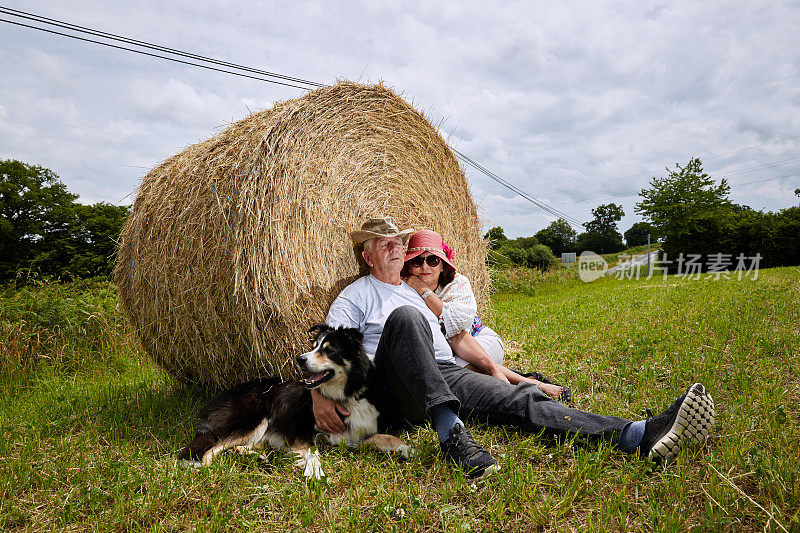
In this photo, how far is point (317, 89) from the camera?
13.8 ft

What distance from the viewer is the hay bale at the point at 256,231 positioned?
3529 millimetres

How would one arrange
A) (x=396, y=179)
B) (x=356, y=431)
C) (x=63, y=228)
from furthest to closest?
1. (x=63, y=228)
2. (x=396, y=179)
3. (x=356, y=431)

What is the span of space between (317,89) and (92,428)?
3270 mm

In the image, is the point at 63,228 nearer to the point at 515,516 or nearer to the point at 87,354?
the point at 87,354

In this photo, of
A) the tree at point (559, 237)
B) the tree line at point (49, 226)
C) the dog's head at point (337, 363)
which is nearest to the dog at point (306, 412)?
the dog's head at point (337, 363)

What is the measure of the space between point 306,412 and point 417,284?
143 cm

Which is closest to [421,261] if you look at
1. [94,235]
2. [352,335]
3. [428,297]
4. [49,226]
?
[428,297]

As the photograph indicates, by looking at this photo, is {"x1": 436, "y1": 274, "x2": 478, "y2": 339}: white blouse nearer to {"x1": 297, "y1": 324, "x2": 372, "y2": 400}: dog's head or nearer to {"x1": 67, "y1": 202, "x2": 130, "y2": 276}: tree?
{"x1": 297, "y1": 324, "x2": 372, "y2": 400}: dog's head

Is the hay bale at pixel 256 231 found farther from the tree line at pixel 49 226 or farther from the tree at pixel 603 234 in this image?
the tree at pixel 603 234

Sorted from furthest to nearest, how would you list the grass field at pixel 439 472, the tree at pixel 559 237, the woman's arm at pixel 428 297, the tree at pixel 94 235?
the tree at pixel 559 237, the tree at pixel 94 235, the woman's arm at pixel 428 297, the grass field at pixel 439 472

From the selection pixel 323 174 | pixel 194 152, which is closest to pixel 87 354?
pixel 194 152

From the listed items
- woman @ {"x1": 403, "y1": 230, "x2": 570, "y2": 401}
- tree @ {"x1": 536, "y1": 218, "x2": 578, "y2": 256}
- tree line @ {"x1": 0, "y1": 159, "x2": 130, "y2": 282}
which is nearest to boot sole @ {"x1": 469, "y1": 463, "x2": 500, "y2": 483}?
woman @ {"x1": 403, "y1": 230, "x2": 570, "y2": 401}

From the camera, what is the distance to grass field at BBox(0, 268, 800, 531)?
2.22 metres

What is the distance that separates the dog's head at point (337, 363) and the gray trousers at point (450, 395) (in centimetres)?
19
